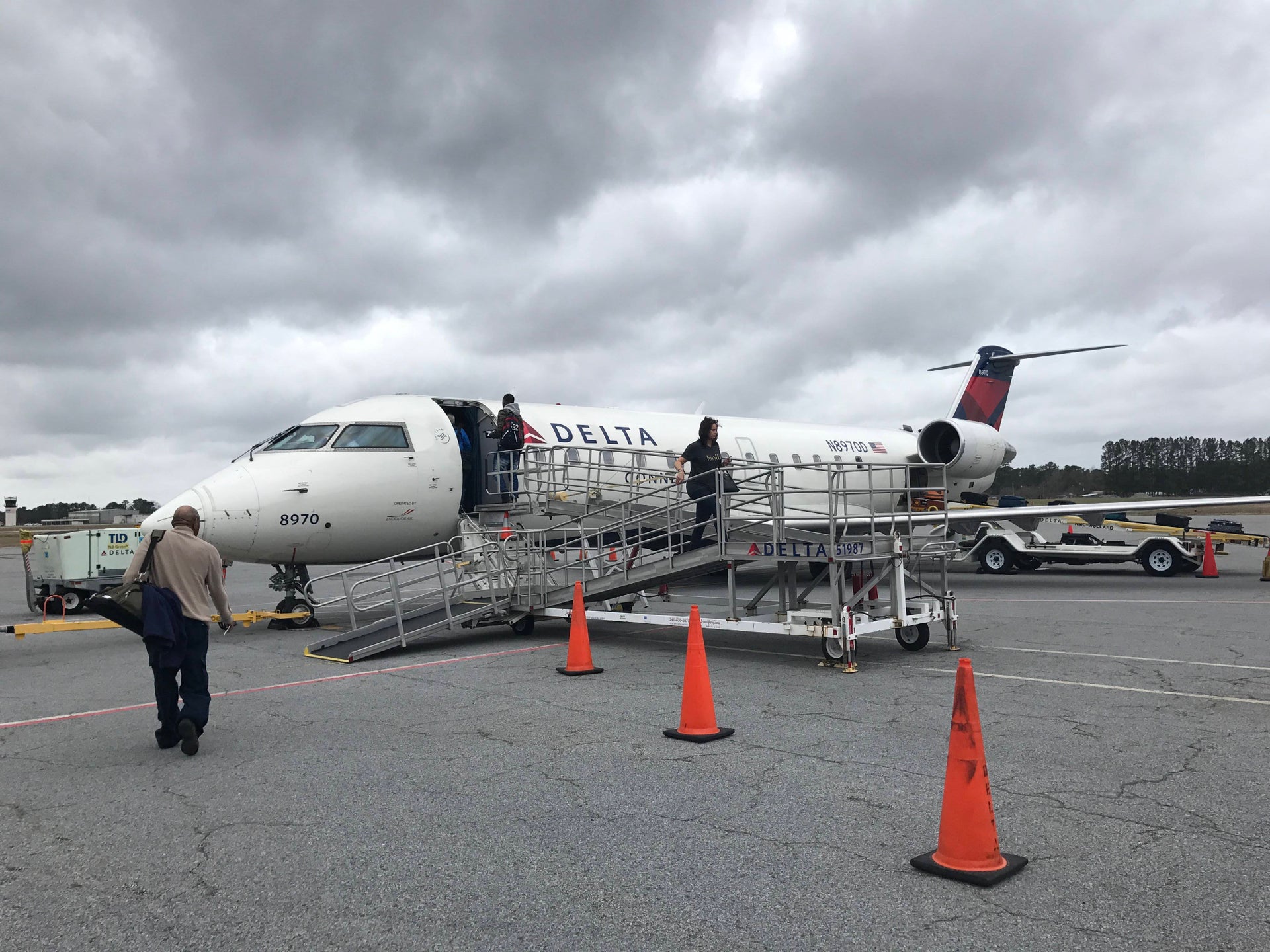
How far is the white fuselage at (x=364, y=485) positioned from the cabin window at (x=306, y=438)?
78mm

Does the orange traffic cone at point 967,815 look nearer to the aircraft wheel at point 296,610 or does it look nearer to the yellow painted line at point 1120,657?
the yellow painted line at point 1120,657

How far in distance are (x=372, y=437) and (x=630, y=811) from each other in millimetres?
9910

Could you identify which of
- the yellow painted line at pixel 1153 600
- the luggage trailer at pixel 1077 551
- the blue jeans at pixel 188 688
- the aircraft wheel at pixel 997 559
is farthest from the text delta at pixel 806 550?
the aircraft wheel at pixel 997 559

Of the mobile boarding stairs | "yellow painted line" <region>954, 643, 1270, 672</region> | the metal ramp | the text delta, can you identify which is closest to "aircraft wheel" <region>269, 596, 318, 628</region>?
the mobile boarding stairs

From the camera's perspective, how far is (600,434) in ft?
53.8

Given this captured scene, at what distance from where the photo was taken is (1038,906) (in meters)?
3.46

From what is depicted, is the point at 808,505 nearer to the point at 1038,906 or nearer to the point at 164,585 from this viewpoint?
the point at 164,585

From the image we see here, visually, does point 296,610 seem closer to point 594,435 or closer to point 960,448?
point 594,435

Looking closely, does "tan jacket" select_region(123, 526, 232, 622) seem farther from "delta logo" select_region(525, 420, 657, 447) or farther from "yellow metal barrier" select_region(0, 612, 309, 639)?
"delta logo" select_region(525, 420, 657, 447)

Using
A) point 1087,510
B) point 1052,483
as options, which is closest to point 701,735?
point 1087,510

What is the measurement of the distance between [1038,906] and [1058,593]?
46.9 ft

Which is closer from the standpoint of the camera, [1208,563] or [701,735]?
[701,735]

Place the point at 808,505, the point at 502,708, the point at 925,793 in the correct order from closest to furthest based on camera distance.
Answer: the point at 925,793, the point at 502,708, the point at 808,505

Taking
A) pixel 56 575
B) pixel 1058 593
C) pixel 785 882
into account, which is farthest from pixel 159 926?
pixel 1058 593
